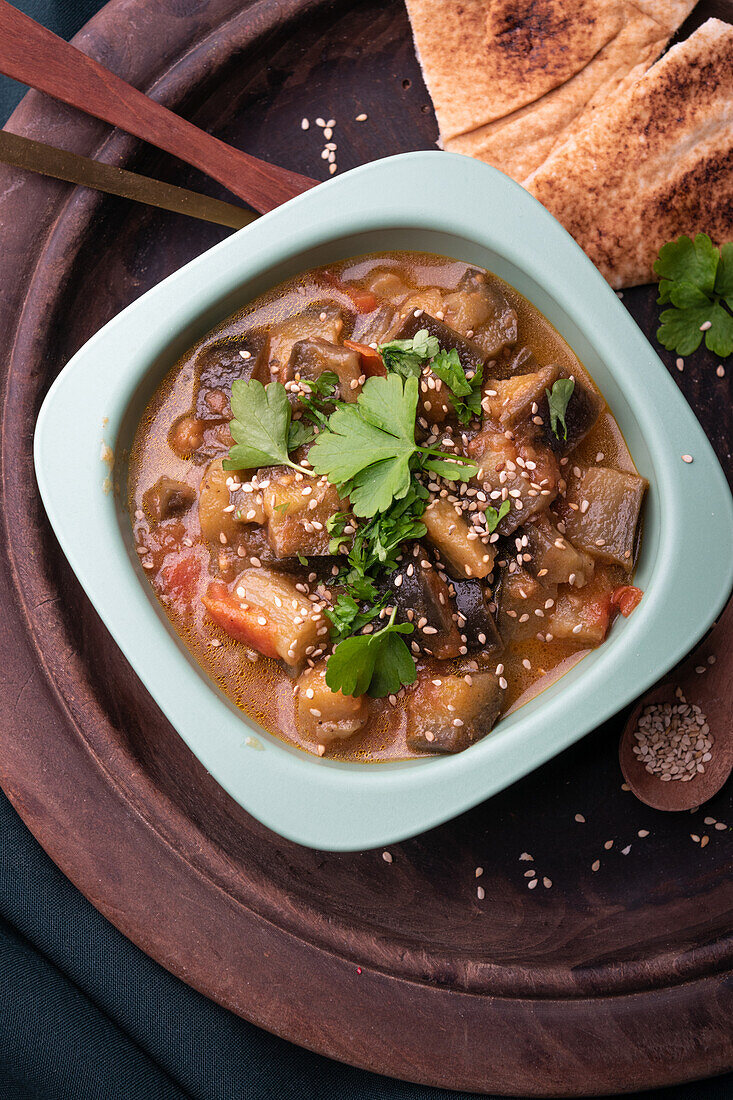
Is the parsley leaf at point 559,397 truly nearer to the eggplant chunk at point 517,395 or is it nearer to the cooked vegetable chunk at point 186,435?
the eggplant chunk at point 517,395

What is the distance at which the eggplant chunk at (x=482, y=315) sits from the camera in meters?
2.29

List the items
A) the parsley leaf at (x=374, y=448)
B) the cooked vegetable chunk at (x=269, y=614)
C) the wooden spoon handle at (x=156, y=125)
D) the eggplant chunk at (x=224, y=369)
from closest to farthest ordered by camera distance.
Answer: the parsley leaf at (x=374, y=448)
the cooked vegetable chunk at (x=269, y=614)
the eggplant chunk at (x=224, y=369)
the wooden spoon handle at (x=156, y=125)

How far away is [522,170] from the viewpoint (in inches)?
104

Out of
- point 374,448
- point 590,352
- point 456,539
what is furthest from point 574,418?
point 374,448

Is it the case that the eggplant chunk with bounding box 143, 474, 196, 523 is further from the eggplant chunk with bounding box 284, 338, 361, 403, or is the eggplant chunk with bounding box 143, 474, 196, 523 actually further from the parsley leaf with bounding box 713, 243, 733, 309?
the parsley leaf with bounding box 713, 243, 733, 309

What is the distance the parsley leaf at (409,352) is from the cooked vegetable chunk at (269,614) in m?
0.67

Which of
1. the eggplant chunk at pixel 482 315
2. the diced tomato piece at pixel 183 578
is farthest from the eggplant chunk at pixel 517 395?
the diced tomato piece at pixel 183 578

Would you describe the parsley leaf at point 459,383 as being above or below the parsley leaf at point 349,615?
above

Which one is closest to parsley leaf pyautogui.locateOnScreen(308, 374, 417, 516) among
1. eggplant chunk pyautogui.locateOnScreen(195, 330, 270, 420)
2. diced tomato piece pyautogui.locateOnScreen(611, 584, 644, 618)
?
eggplant chunk pyautogui.locateOnScreen(195, 330, 270, 420)

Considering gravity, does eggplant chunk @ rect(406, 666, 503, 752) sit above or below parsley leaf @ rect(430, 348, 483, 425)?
below

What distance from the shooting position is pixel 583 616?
2289 millimetres

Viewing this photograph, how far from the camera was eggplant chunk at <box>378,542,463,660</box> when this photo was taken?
2164 millimetres

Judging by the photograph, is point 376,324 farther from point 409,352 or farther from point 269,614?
point 269,614

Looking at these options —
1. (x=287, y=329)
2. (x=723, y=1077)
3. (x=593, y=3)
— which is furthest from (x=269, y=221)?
(x=723, y=1077)
